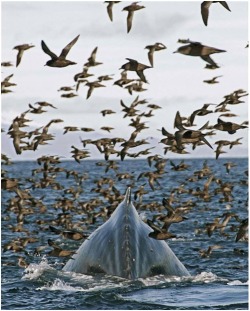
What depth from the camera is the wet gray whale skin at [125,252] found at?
66.8ft

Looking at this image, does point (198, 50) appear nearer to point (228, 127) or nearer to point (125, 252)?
point (228, 127)

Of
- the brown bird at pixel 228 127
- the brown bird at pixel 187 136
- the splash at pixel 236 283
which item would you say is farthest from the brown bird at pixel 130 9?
the splash at pixel 236 283

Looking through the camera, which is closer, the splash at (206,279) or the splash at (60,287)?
the splash at (60,287)

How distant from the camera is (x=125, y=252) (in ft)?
66.7

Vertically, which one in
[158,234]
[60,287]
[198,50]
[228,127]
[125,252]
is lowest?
[60,287]

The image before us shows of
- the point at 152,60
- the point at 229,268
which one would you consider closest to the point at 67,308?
the point at 229,268

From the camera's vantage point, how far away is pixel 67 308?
1877 cm

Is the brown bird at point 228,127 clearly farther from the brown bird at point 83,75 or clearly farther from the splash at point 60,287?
the brown bird at point 83,75

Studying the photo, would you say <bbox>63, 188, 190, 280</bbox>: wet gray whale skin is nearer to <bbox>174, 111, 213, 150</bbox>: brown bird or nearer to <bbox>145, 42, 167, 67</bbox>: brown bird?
<bbox>174, 111, 213, 150</bbox>: brown bird

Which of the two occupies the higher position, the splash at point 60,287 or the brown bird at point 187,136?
the brown bird at point 187,136

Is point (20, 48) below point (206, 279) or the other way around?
the other way around

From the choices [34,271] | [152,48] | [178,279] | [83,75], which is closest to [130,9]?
[152,48]

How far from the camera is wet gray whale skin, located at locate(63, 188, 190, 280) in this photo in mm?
20359

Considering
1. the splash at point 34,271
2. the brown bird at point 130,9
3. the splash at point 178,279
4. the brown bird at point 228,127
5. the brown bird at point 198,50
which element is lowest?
the splash at point 34,271
